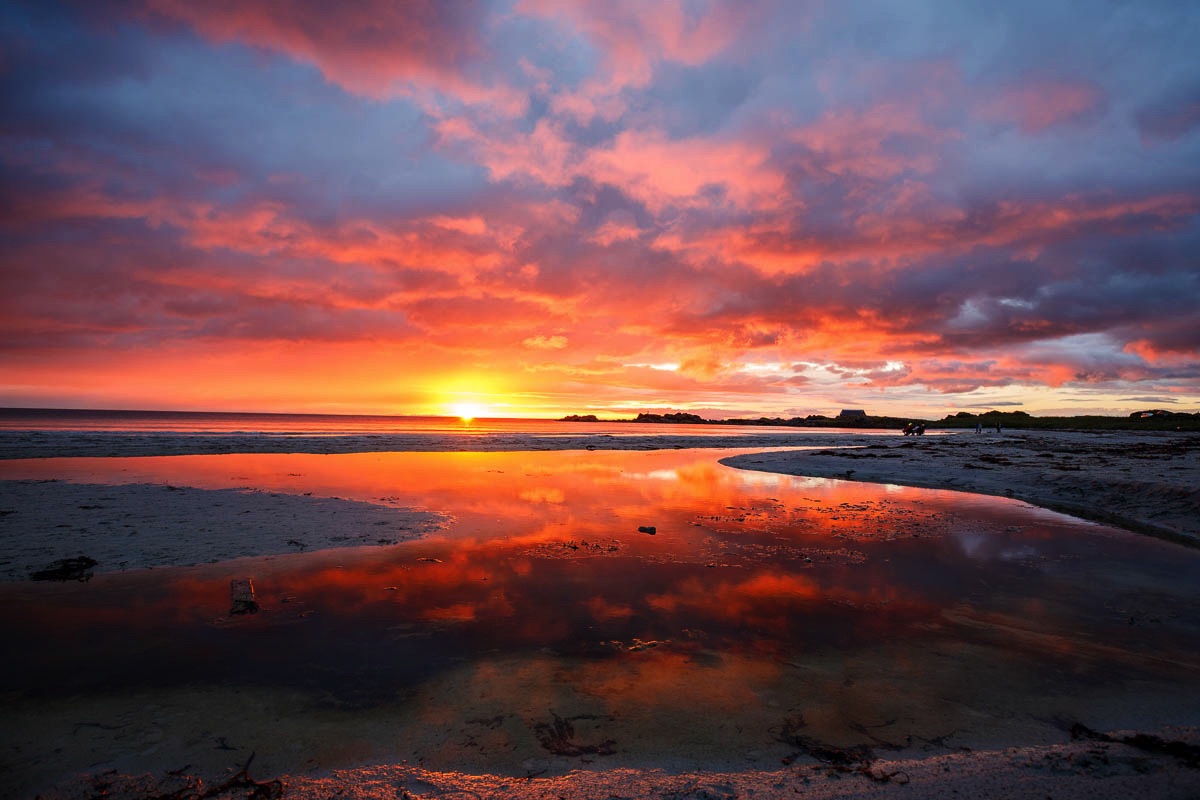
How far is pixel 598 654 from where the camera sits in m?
5.86

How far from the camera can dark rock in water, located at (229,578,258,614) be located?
277 inches

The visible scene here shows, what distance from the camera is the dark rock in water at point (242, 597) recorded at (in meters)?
7.04

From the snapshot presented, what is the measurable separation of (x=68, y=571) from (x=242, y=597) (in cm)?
394

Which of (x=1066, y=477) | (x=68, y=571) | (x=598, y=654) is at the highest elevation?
(x=1066, y=477)

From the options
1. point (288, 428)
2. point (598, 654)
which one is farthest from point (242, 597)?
point (288, 428)

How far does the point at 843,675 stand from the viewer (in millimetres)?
5379

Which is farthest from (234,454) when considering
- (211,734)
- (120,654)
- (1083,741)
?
(1083,741)

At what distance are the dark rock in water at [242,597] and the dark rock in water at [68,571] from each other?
2677 millimetres

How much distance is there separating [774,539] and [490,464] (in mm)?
19476

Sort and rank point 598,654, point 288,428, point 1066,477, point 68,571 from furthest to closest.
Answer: point 288,428, point 1066,477, point 68,571, point 598,654

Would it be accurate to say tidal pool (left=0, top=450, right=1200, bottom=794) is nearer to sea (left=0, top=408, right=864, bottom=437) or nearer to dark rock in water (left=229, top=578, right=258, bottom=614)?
dark rock in water (left=229, top=578, right=258, bottom=614)

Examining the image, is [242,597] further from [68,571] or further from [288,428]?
[288,428]

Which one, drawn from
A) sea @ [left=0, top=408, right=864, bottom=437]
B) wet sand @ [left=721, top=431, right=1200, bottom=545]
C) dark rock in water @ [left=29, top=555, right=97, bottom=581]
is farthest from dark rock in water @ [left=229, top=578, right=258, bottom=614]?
sea @ [left=0, top=408, right=864, bottom=437]

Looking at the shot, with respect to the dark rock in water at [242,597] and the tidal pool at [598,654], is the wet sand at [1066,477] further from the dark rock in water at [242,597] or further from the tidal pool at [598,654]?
the dark rock in water at [242,597]
